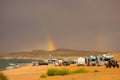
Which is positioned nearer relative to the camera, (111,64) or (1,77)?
(1,77)

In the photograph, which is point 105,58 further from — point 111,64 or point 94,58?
point 111,64

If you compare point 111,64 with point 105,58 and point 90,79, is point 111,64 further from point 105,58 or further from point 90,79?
point 90,79

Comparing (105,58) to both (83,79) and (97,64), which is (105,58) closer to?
(97,64)

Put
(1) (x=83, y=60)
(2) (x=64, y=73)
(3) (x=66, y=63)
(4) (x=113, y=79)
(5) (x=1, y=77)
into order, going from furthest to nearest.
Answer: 1. (3) (x=66, y=63)
2. (1) (x=83, y=60)
3. (2) (x=64, y=73)
4. (5) (x=1, y=77)
5. (4) (x=113, y=79)

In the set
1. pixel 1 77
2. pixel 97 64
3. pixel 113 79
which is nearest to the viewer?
pixel 113 79

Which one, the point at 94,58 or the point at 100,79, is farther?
the point at 94,58

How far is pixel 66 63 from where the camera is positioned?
8344cm

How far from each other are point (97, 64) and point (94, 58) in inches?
97.5

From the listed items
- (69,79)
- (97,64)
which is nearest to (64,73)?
(69,79)

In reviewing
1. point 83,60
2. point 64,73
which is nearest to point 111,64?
point 64,73

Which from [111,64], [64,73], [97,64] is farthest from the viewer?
[97,64]

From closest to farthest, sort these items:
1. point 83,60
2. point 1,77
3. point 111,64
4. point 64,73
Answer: point 1,77 < point 64,73 < point 111,64 < point 83,60

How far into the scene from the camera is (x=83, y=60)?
7181 centimetres

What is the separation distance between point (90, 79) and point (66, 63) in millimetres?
54271
